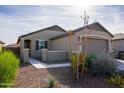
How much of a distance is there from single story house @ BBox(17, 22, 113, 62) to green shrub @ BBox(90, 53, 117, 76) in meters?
2.79

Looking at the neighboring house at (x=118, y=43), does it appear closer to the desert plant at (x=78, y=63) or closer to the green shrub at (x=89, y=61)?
the green shrub at (x=89, y=61)

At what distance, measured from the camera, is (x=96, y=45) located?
14656 millimetres

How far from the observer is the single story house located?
1366 cm

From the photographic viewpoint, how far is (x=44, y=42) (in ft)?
61.1

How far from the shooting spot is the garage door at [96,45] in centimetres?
1423

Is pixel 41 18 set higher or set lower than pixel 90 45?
higher

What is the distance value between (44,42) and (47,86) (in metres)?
11.7

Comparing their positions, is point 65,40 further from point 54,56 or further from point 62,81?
point 62,81

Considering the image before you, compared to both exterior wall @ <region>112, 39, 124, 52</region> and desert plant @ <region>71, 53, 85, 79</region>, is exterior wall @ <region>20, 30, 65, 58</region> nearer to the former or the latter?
exterior wall @ <region>112, 39, 124, 52</region>

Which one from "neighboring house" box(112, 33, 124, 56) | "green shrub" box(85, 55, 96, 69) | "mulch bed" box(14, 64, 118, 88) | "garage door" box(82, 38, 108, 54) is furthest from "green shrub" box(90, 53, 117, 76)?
"neighboring house" box(112, 33, 124, 56)
